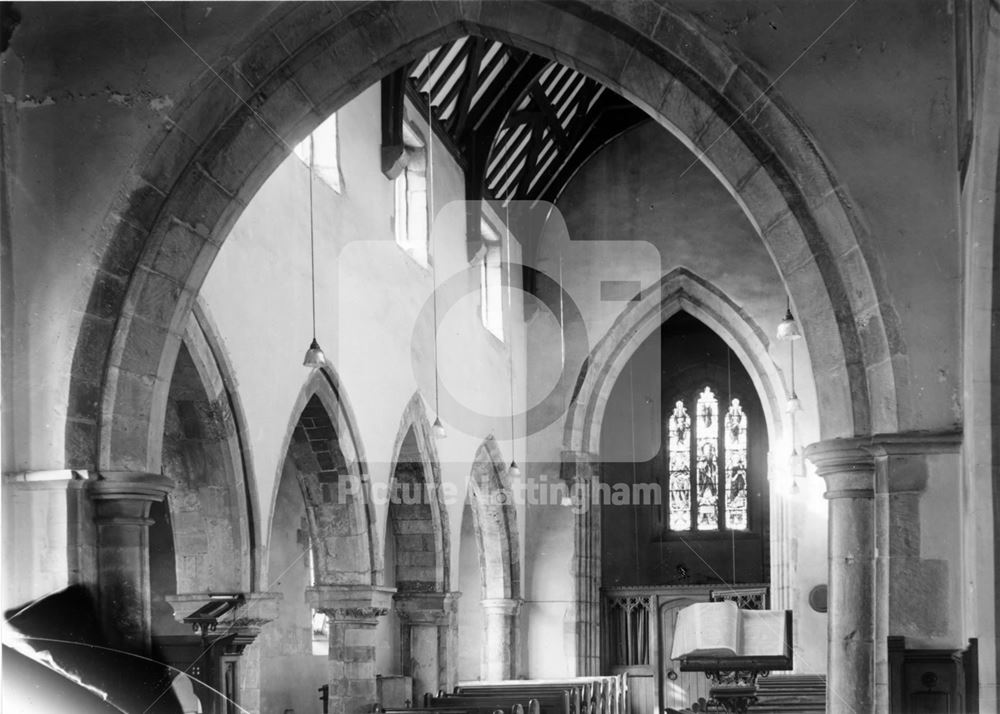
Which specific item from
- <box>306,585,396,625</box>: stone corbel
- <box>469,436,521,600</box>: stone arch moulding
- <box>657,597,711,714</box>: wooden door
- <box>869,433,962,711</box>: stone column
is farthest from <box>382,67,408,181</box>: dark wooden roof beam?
<box>657,597,711,714</box>: wooden door

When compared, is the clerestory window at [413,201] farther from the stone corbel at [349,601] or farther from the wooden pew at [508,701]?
the wooden pew at [508,701]

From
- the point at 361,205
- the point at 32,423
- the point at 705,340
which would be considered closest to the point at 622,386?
the point at 705,340

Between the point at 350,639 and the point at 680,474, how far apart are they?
399 inches

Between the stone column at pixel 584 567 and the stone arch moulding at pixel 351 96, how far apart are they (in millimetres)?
10878

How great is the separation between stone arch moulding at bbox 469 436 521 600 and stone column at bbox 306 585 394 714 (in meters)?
4.26

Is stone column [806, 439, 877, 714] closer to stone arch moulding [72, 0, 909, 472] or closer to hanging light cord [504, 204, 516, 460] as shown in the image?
stone arch moulding [72, 0, 909, 472]

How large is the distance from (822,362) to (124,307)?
317 centimetres

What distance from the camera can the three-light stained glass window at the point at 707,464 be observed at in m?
20.4

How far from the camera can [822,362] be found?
20.0 ft

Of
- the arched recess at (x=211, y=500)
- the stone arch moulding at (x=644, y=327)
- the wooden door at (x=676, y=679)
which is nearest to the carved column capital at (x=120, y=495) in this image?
the arched recess at (x=211, y=500)

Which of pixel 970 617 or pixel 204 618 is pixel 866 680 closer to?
pixel 970 617

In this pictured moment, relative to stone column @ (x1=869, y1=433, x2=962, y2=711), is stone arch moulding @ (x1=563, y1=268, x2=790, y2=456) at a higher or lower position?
higher

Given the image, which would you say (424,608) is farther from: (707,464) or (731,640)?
(707,464)

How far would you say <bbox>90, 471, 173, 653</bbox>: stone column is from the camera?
609 cm
